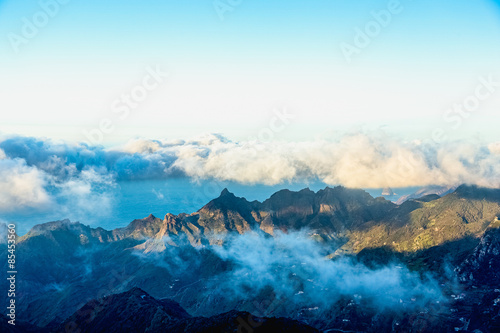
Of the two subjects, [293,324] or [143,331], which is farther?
[143,331]

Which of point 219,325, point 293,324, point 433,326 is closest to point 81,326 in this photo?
point 219,325

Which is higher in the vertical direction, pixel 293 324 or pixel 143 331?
pixel 143 331

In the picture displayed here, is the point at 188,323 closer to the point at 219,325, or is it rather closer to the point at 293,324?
the point at 219,325

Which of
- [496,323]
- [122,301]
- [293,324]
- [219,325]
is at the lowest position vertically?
[496,323]

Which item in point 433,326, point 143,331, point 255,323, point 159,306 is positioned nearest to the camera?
point 255,323

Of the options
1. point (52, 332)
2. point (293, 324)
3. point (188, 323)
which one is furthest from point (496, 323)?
point (52, 332)

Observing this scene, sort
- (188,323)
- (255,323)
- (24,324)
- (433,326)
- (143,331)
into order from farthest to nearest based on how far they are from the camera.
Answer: (433,326) → (24,324) → (143,331) → (188,323) → (255,323)

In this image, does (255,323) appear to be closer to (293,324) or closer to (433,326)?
(293,324)
